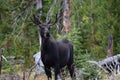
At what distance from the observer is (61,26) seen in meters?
21.7

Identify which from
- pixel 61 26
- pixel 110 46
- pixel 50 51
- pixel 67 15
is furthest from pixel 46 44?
pixel 110 46

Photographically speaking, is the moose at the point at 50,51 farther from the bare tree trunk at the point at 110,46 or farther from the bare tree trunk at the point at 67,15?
the bare tree trunk at the point at 110,46

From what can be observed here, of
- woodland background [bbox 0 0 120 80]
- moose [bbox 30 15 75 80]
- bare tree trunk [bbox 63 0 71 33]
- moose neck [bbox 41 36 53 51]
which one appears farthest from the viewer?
woodland background [bbox 0 0 120 80]

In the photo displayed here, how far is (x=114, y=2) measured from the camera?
2256 cm

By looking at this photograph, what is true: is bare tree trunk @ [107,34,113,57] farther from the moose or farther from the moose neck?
the moose neck

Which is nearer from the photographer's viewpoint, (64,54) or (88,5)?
(64,54)

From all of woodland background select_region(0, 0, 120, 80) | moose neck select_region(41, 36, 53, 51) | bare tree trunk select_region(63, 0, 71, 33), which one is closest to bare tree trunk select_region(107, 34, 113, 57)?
woodland background select_region(0, 0, 120, 80)

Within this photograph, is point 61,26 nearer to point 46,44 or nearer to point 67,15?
point 67,15

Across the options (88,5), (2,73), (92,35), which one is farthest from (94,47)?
(2,73)

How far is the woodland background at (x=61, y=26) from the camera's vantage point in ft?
56.0

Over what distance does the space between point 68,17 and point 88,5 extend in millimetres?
10538

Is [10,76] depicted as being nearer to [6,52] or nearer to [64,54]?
[64,54]

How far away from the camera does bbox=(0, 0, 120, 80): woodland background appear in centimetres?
1706

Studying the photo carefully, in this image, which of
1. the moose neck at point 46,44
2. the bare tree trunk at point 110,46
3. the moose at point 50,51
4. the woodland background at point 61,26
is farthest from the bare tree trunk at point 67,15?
the bare tree trunk at point 110,46
